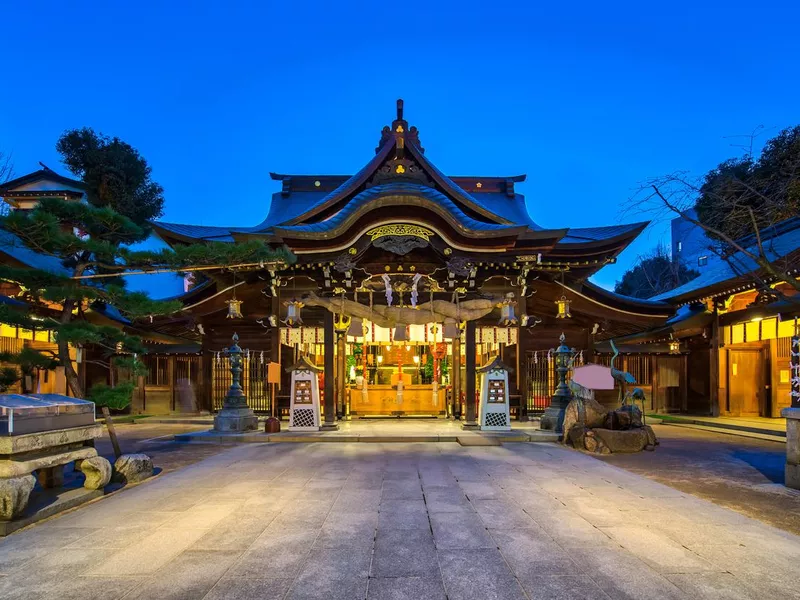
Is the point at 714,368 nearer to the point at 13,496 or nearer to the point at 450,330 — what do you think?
the point at 450,330

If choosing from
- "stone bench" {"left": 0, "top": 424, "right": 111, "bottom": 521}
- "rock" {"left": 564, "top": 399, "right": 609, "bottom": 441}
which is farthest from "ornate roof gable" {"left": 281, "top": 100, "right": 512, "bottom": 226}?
"stone bench" {"left": 0, "top": 424, "right": 111, "bottom": 521}

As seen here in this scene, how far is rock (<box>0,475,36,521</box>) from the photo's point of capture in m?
5.55

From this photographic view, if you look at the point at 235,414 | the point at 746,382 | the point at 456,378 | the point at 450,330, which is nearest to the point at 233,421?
the point at 235,414

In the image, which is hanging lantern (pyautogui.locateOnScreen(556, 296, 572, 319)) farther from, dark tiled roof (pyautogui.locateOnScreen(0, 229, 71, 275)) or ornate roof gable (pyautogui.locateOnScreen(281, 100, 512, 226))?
dark tiled roof (pyautogui.locateOnScreen(0, 229, 71, 275))

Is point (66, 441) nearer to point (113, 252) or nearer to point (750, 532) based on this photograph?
point (113, 252)

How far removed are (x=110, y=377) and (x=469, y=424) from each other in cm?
1492

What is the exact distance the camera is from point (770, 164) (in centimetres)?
1883

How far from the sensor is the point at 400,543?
5.07 m

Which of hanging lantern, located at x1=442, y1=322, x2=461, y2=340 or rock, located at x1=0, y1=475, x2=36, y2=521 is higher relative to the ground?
hanging lantern, located at x1=442, y1=322, x2=461, y2=340

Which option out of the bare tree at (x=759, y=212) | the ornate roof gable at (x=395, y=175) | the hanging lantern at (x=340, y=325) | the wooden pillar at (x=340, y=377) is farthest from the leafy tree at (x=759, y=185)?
the wooden pillar at (x=340, y=377)

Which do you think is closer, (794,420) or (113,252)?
(794,420)

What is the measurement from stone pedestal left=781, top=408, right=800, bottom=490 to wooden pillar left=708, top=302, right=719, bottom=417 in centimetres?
1285

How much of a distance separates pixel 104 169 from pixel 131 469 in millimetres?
25712

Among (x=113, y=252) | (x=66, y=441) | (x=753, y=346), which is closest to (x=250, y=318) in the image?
(x=113, y=252)
